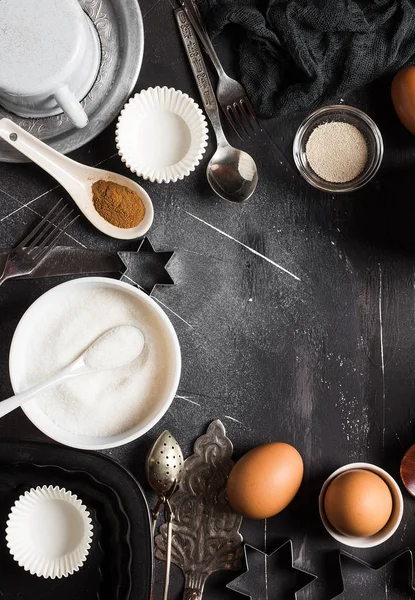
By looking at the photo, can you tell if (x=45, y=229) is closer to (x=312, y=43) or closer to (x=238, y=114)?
(x=238, y=114)

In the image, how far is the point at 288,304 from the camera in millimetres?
1105

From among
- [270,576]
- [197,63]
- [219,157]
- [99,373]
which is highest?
[197,63]

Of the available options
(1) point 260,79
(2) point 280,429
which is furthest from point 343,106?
(2) point 280,429

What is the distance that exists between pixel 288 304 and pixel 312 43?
1.30 feet

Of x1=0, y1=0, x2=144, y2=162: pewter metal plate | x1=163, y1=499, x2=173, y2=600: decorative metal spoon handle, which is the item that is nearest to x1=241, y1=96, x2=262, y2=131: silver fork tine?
x1=0, y1=0, x2=144, y2=162: pewter metal plate

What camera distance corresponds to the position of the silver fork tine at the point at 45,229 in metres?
1.06

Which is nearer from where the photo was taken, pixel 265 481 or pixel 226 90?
pixel 265 481

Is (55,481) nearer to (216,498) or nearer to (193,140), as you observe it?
(216,498)

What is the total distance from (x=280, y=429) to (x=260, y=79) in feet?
1.78

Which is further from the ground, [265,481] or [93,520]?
[265,481]

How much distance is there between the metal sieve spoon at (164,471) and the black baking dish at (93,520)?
0.05m

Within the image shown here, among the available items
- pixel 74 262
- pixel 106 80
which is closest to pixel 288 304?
pixel 74 262

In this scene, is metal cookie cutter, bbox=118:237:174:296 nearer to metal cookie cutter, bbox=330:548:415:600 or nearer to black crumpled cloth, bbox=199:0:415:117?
black crumpled cloth, bbox=199:0:415:117

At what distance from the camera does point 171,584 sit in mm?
1068
